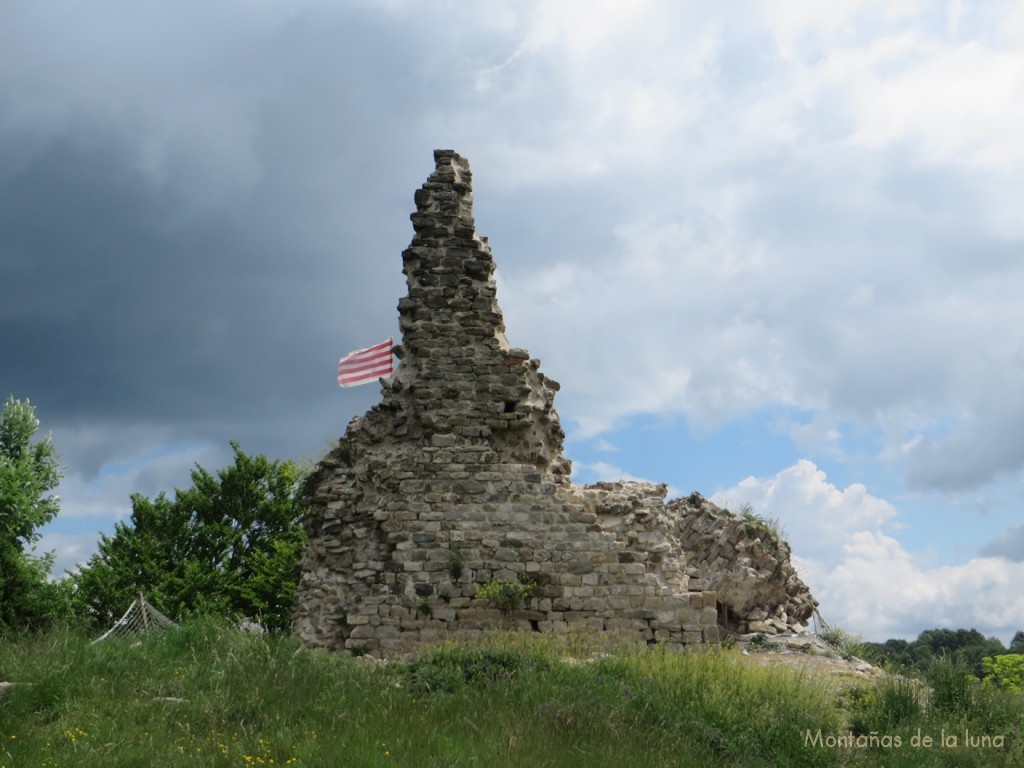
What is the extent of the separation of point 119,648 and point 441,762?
Result: 14.3ft

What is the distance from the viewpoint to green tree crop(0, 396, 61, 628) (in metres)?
22.3

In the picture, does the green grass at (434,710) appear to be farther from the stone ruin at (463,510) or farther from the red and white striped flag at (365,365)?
the red and white striped flag at (365,365)

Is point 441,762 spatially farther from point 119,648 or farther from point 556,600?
point 556,600

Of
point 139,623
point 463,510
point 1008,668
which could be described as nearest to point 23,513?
point 139,623

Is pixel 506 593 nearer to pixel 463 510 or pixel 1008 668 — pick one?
pixel 463 510

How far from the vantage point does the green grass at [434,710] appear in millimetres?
7633

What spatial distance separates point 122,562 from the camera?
1123 inches

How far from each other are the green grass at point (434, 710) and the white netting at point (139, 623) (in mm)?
1115

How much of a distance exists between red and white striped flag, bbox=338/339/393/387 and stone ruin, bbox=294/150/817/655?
10.8 feet

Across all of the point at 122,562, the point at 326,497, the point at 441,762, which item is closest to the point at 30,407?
the point at 122,562

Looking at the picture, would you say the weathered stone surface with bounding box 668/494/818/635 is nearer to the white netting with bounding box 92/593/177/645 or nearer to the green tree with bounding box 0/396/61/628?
the white netting with bounding box 92/593/177/645

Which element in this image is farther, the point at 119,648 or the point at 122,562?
the point at 122,562

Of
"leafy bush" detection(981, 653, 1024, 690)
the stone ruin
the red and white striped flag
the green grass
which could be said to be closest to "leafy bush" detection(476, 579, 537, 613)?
the stone ruin

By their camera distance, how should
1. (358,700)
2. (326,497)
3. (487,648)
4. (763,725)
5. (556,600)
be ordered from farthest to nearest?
(326,497) < (556,600) < (487,648) < (763,725) < (358,700)
